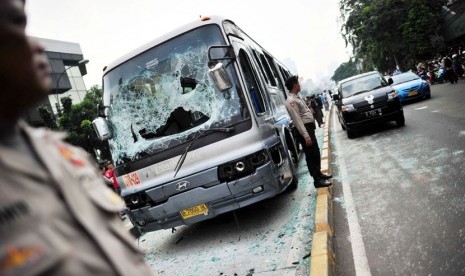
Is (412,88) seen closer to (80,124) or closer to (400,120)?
(400,120)

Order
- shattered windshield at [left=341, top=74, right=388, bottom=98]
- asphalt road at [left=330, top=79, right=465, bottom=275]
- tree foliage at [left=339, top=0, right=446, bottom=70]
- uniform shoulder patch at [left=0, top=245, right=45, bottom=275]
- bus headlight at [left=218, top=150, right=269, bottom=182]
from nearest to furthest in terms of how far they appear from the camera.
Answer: uniform shoulder patch at [left=0, top=245, right=45, bottom=275] → asphalt road at [left=330, top=79, right=465, bottom=275] → bus headlight at [left=218, top=150, right=269, bottom=182] → shattered windshield at [left=341, top=74, right=388, bottom=98] → tree foliage at [left=339, top=0, right=446, bottom=70]

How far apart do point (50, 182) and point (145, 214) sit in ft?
13.3

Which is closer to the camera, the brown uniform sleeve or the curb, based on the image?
the curb

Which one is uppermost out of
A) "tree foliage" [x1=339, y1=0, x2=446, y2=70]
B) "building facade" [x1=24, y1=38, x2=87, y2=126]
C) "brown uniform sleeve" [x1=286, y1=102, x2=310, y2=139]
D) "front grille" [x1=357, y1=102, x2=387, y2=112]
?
"building facade" [x1=24, y1=38, x2=87, y2=126]

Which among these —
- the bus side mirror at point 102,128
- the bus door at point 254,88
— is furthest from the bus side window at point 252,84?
the bus side mirror at point 102,128

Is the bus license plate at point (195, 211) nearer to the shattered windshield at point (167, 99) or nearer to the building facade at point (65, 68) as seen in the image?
the shattered windshield at point (167, 99)

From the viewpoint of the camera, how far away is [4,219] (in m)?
0.85

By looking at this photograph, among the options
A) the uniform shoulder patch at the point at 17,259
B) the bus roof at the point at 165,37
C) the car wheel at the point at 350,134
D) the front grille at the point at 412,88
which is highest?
the bus roof at the point at 165,37

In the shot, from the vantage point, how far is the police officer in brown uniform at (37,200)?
0.86 metres

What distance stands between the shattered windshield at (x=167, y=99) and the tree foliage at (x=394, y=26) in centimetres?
3137

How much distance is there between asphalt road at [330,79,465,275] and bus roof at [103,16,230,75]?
10.7ft

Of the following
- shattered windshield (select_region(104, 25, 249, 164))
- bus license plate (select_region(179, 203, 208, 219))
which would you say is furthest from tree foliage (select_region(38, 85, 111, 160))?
bus license plate (select_region(179, 203, 208, 219))

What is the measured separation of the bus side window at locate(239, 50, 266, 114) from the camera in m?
4.92

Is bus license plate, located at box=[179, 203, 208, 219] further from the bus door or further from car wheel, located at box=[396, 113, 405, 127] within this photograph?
car wheel, located at box=[396, 113, 405, 127]
